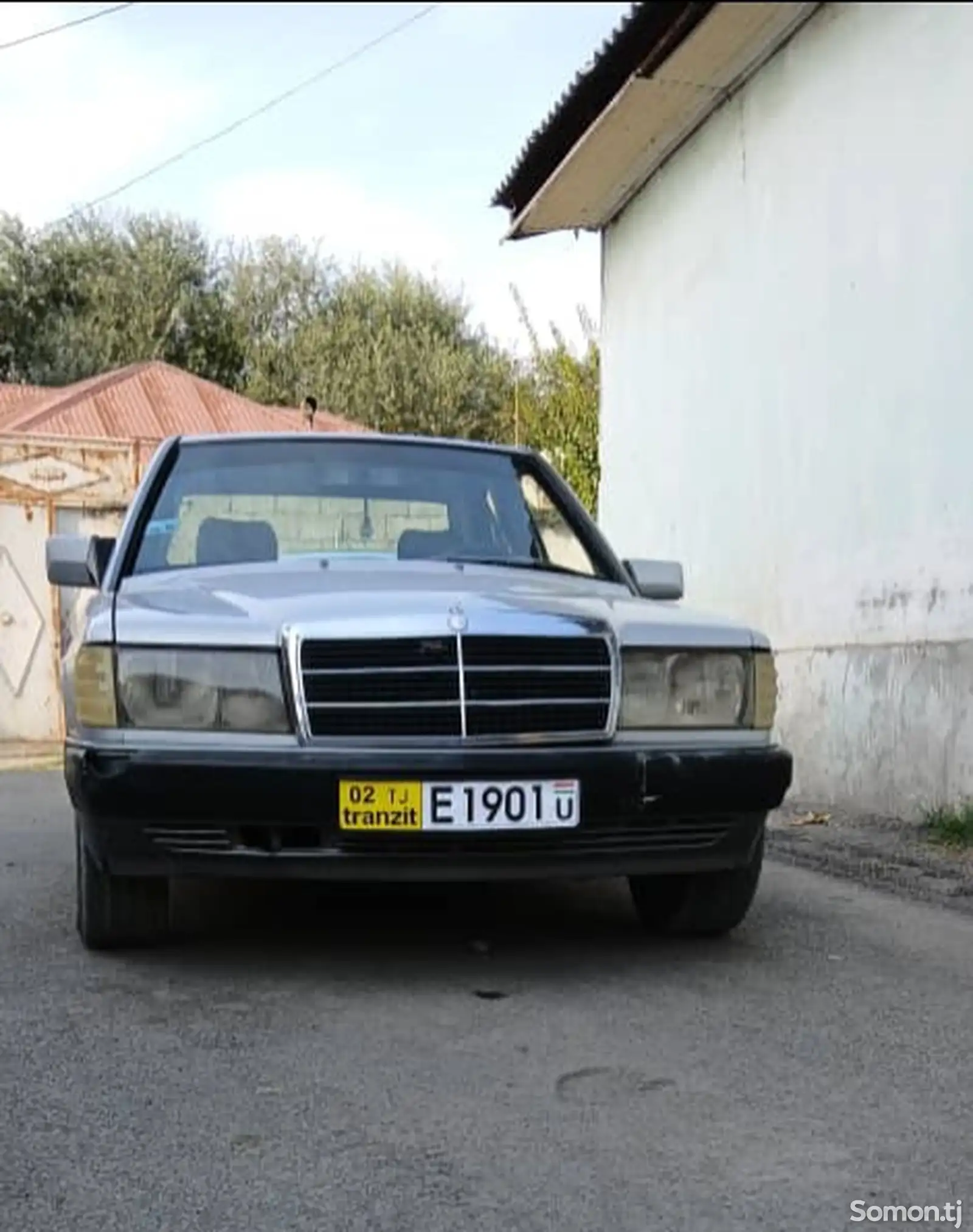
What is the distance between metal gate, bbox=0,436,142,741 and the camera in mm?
12609

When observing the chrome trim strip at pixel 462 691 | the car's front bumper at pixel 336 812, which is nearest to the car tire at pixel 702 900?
the car's front bumper at pixel 336 812

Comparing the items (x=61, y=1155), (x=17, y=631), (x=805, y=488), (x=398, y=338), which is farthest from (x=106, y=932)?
(x=398, y=338)

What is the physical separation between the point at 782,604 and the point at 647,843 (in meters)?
4.72

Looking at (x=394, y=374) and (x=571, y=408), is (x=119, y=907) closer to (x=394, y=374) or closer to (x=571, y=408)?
(x=571, y=408)

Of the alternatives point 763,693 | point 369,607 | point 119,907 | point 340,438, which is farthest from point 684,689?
point 340,438

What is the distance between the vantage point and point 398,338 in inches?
1089

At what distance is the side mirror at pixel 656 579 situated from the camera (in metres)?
4.95

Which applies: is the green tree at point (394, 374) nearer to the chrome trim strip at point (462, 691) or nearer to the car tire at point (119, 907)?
the car tire at point (119, 907)

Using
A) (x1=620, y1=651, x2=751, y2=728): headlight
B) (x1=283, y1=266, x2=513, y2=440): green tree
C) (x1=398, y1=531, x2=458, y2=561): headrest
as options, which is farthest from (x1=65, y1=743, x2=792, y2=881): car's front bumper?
(x1=283, y1=266, x2=513, y2=440): green tree

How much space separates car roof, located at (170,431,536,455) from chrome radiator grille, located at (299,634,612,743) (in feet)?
5.27

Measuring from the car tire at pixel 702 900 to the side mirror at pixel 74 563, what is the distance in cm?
208

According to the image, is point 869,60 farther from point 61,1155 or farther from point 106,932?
point 106,932

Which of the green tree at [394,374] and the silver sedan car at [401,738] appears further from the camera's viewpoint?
the green tree at [394,374]

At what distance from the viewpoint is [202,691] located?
3.72 m
